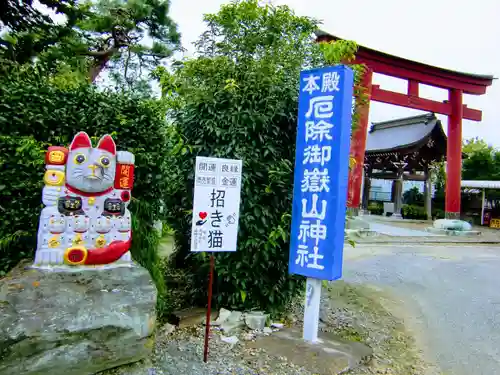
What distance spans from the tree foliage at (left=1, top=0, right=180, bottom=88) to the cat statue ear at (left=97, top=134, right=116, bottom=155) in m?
4.27

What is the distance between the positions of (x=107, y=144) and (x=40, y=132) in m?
0.66

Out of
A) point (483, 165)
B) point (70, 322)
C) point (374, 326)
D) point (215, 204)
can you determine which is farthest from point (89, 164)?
point (483, 165)

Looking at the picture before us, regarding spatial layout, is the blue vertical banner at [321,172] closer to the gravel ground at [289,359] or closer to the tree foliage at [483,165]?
the gravel ground at [289,359]

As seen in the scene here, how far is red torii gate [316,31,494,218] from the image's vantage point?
1212 centimetres

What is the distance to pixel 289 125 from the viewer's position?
4141mm

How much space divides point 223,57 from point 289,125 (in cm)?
102

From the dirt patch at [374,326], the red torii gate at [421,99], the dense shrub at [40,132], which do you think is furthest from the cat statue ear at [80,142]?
the red torii gate at [421,99]

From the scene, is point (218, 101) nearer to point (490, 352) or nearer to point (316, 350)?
point (316, 350)

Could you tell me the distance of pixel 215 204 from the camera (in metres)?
3.29

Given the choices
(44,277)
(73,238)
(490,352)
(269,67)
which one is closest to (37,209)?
(73,238)

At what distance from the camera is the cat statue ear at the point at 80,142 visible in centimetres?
319

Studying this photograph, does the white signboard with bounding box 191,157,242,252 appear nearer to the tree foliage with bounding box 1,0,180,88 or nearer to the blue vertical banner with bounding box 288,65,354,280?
the blue vertical banner with bounding box 288,65,354,280

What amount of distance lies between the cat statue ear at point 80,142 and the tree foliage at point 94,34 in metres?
4.24

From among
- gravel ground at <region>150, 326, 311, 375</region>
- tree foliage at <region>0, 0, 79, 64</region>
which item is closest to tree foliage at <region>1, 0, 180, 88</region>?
tree foliage at <region>0, 0, 79, 64</region>
